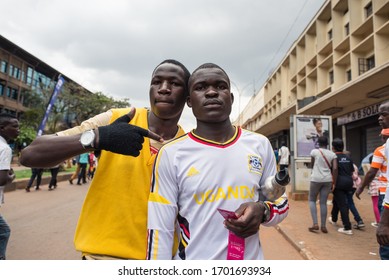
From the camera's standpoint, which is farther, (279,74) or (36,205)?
(279,74)

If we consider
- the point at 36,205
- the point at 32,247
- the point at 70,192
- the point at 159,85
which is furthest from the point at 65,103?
the point at 159,85

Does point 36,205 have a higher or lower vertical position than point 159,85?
lower

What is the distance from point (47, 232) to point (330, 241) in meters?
4.76

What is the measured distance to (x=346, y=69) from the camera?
A: 56.5 feet

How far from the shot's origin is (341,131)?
691 inches

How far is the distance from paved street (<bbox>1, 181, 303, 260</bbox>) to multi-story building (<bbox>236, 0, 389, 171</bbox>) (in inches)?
191

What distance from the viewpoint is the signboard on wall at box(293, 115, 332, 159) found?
27.8ft

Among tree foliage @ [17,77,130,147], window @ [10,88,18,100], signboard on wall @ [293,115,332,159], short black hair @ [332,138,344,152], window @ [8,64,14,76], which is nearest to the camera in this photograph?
short black hair @ [332,138,344,152]

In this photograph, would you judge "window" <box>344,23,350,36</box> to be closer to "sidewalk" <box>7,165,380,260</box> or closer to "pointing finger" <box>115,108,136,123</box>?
"sidewalk" <box>7,165,380,260</box>

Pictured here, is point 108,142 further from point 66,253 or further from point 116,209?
point 66,253

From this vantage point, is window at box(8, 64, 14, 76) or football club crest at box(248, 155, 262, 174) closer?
football club crest at box(248, 155, 262, 174)

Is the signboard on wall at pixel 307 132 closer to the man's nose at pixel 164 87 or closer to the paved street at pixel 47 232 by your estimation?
the paved street at pixel 47 232

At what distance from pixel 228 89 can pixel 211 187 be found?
55 cm

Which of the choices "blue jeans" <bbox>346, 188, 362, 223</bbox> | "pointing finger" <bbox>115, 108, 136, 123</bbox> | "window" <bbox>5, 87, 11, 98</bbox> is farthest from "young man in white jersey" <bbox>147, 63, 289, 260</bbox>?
"window" <bbox>5, 87, 11, 98</bbox>
